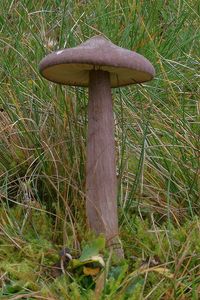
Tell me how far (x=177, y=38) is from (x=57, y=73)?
1.85m

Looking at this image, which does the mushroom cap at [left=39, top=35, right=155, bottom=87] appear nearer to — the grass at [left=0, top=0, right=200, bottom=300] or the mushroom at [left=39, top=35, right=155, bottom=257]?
the mushroom at [left=39, top=35, right=155, bottom=257]

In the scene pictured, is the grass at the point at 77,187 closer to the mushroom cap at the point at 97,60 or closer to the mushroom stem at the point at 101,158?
the mushroom stem at the point at 101,158

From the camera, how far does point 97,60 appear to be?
66.7 inches

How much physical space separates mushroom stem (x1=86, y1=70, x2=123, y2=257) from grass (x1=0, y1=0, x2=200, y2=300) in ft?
0.25

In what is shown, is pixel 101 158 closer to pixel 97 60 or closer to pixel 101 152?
pixel 101 152

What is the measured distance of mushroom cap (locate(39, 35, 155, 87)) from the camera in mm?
1704

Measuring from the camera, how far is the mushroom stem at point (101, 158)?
1933 millimetres

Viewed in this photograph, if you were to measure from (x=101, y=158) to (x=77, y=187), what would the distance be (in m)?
0.26

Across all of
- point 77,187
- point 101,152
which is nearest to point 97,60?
point 101,152

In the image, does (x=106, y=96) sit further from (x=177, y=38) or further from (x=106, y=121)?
(x=177, y=38)

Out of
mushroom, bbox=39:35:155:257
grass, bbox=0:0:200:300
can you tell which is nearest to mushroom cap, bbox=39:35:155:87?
mushroom, bbox=39:35:155:257

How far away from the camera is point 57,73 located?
1.99 meters

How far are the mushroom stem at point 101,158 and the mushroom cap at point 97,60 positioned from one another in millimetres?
70

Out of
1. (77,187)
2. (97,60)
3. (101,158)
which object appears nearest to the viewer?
(97,60)
